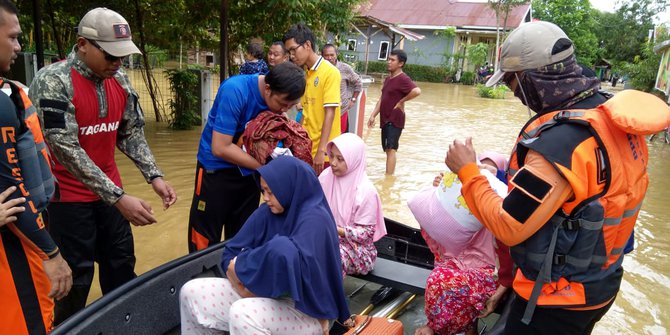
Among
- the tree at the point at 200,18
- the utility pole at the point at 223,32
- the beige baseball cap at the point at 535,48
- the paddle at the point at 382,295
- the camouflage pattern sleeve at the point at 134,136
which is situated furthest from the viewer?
the tree at the point at 200,18

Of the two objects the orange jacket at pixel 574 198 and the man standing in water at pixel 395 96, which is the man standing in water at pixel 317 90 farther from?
the man standing in water at pixel 395 96

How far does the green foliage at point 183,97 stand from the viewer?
9562 millimetres

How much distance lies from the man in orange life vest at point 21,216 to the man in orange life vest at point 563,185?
1564mm

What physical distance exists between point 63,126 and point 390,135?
511cm

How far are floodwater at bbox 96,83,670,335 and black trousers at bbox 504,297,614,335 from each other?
2.27 meters

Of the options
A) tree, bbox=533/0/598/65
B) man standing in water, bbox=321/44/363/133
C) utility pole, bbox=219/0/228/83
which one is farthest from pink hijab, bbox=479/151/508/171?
tree, bbox=533/0/598/65

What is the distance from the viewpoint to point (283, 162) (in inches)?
89.7

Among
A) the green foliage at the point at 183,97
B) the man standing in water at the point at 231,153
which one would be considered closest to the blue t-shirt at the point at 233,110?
the man standing in water at the point at 231,153

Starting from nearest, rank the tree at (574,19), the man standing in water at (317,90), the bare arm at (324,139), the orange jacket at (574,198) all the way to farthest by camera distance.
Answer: the orange jacket at (574,198), the bare arm at (324,139), the man standing in water at (317,90), the tree at (574,19)

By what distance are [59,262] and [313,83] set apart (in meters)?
2.83

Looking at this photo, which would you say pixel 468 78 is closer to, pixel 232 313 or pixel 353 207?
pixel 353 207

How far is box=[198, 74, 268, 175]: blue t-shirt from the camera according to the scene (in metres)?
2.87

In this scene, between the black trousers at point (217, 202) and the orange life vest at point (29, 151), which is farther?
the black trousers at point (217, 202)

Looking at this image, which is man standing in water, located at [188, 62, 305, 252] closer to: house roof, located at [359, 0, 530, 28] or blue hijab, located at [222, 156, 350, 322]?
blue hijab, located at [222, 156, 350, 322]
